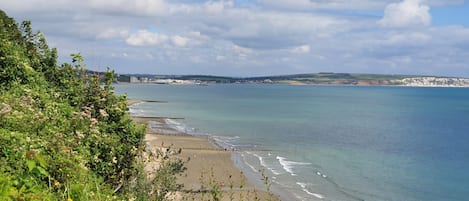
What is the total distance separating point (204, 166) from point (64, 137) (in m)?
25.9

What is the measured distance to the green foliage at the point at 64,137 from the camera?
320 inches

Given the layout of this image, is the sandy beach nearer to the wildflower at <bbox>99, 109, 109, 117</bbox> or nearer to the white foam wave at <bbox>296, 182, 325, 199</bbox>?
the white foam wave at <bbox>296, 182, 325, 199</bbox>

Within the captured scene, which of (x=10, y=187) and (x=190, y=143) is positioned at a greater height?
(x=10, y=187)

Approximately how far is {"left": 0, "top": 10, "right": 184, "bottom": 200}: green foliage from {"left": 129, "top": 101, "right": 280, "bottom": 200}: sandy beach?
7797 millimetres

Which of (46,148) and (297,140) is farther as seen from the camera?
(297,140)

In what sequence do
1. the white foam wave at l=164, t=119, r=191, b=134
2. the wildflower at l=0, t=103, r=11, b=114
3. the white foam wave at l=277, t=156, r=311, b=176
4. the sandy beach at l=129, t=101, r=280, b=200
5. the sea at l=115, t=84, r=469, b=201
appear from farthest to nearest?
the white foam wave at l=164, t=119, r=191, b=134 → the white foam wave at l=277, t=156, r=311, b=176 → the sea at l=115, t=84, r=469, b=201 → the sandy beach at l=129, t=101, r=280, b=200 → the wildflower at l=0, t=103, r=11, b=114

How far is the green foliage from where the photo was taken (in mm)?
8133

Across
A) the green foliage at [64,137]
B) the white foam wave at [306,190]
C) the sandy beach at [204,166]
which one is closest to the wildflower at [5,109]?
the green foliage at [64,137]

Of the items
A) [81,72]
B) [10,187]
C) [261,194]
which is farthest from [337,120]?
[10,187]

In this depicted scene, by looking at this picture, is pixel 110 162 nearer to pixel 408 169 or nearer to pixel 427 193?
pixel 427 193

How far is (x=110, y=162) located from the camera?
13.2 m

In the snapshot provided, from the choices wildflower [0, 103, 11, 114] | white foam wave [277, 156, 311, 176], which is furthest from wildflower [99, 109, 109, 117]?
white foam wave [277, 156, 311, 176]

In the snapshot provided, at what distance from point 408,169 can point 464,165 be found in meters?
7.05

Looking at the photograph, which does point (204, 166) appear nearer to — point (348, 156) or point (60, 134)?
point (348, 156)
